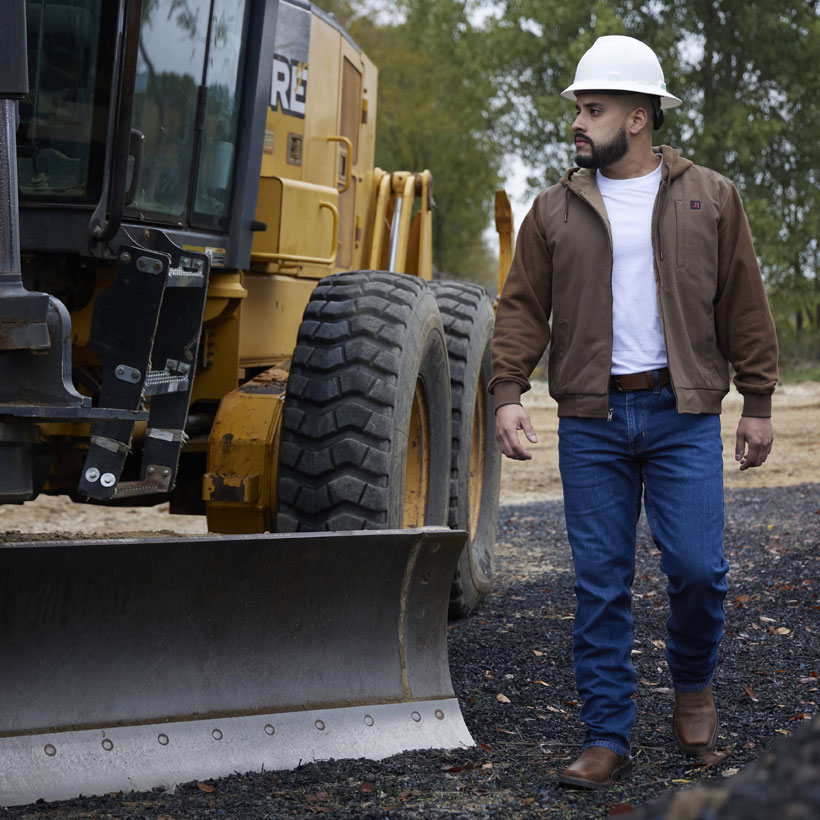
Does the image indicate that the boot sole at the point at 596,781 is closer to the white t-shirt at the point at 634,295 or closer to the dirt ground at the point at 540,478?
the white t-shirt at the point at 634,295

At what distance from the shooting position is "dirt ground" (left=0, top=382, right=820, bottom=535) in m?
9.84

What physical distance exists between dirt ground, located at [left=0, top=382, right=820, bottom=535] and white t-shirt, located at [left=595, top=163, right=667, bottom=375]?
2.64m

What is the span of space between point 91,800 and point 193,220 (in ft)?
6.88

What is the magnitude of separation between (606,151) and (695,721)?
61.7 inches

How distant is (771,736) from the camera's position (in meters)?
3.71

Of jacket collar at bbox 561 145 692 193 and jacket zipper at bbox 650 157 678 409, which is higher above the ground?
jacket collar at bbox 561 145 692 193

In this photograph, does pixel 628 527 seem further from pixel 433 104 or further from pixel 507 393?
pixel 433 104

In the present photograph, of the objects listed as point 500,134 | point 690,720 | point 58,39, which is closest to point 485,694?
point 690,720

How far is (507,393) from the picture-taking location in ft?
11.7

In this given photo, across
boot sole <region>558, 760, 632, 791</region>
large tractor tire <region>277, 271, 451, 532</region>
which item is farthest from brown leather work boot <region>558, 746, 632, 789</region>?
large tractor tire <region>277, 271, 451, 532</region>

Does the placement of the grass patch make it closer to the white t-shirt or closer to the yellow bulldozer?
the yellow bulldozer

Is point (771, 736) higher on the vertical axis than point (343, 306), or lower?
lower

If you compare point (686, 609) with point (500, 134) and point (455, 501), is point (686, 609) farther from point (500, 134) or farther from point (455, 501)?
point (500, 134)

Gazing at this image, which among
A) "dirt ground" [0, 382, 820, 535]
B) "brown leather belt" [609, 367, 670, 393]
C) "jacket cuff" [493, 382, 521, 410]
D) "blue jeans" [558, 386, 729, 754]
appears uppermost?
"brown leather belt" [609, 367, 670, 393]
